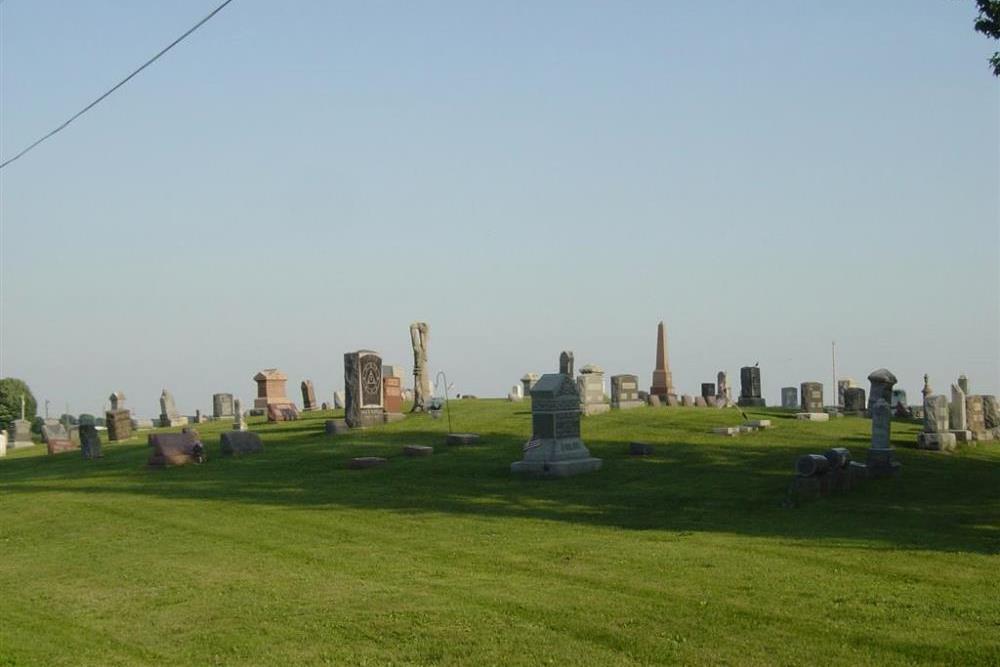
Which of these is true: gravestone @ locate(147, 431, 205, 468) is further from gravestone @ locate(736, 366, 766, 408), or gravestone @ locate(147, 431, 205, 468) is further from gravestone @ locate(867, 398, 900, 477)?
gravestone @ locate(736, 366, 766, 408)

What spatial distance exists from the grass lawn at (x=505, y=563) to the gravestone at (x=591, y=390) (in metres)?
8.73

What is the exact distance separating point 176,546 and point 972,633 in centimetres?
1228

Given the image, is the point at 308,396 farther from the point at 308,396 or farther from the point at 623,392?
the point at 623,392

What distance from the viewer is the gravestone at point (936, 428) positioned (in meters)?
29.6

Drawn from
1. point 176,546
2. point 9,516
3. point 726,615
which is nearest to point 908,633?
point 726,615

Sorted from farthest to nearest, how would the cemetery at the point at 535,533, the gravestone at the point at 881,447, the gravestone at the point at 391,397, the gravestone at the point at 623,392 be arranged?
the gravestone at the point at 623,392 < the gravestone at the point at 391,397 < the gravestone at the point at 881,447 < the cemetery at the point at 535,533

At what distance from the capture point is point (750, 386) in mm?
50031

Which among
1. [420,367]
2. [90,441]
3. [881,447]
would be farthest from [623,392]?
[90,441]

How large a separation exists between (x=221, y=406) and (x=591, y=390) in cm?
2437

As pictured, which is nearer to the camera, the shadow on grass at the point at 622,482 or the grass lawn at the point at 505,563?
the grass lawn at the point at 505,563

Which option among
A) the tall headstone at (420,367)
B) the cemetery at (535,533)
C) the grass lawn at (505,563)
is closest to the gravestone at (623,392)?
the cemetery at (535,533)

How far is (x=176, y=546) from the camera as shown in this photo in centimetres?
1923

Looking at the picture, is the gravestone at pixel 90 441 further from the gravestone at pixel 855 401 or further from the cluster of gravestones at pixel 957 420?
the gravestone at pixel 855 401

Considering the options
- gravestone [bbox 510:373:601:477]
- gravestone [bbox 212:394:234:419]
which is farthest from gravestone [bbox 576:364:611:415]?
gravestone [bbox 212:394:234:419]
